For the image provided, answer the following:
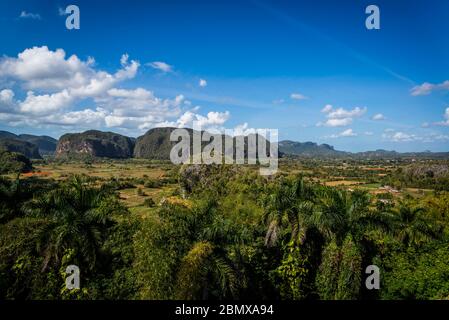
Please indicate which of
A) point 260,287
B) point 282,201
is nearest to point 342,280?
point 260,287

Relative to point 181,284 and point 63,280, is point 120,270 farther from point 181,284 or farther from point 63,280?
point 181,284

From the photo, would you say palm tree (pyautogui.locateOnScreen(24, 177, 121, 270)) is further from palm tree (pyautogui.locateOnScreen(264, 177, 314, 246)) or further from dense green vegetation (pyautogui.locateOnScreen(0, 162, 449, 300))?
palm tree (pyautogui.locateOnScreen(264, 177, 314, 246))

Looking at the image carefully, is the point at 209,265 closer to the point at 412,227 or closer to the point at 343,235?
the point at 343,235

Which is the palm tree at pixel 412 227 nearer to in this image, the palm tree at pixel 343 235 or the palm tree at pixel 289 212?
the palm tree at pixel 343 235

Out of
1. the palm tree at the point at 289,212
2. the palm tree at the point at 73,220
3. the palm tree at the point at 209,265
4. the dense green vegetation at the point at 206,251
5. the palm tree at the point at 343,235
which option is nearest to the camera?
the palm tree at the point at 209,265

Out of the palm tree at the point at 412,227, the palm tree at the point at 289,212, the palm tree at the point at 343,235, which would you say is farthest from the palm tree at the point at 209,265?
the palm tree at the point at 412,227

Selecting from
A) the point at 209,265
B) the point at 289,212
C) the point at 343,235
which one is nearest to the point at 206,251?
the point at 209,265

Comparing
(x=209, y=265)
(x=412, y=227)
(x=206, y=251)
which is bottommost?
(x=412, y=227)
